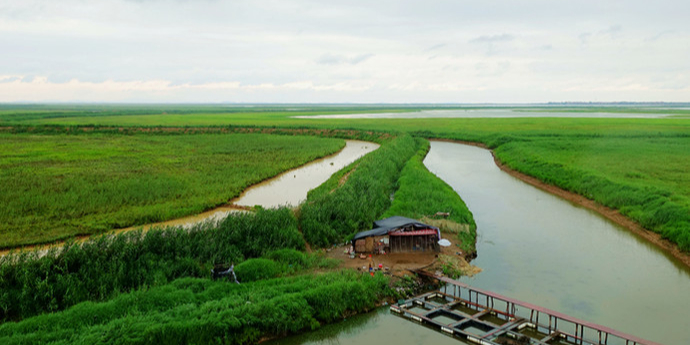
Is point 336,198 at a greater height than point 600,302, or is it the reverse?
point 336,198

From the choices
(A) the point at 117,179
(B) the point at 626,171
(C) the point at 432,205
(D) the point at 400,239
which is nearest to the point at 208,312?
(D) the point at 400,239

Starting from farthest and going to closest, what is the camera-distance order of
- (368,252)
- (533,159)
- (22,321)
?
(533,159) < (368,252) < (22,321)

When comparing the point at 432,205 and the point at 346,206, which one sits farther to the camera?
the point at 432,205

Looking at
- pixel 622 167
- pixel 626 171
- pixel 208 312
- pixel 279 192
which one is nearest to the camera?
A: pixel 208 312

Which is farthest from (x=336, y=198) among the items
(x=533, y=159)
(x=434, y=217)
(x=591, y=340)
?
(x=533, y=159)

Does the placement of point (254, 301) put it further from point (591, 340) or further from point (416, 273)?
point (591, 340)

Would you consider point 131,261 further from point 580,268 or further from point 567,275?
point 580,268
